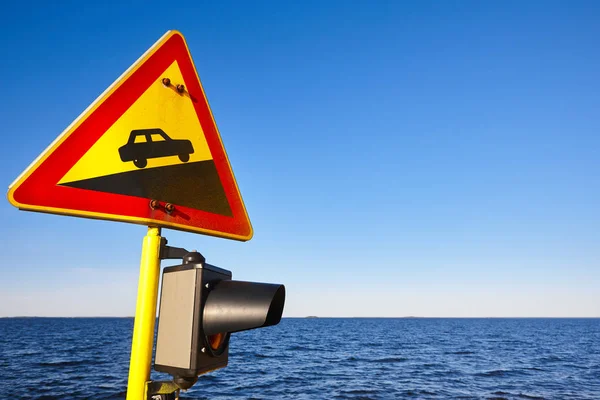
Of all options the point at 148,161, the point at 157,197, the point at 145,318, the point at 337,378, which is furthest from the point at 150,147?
the point at 337,378

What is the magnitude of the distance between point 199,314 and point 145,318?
21 centimetres

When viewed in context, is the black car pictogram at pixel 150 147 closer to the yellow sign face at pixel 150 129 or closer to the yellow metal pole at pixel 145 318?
the yellow sign face at pixel 150 129

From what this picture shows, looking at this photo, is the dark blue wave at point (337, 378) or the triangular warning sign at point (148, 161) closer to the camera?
the triangular warning sign at point (148, 161)

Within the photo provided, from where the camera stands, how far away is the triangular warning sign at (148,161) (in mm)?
1104

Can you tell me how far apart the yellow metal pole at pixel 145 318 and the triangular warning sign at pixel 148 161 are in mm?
92

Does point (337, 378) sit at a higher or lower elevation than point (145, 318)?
lower

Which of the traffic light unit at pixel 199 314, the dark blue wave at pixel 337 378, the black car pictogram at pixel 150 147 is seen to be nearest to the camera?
the traffic light unit at pixel 199 314

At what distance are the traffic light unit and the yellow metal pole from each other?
50 mm

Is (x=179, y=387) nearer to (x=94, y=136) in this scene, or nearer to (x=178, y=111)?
Answer: (x=94, y=136)

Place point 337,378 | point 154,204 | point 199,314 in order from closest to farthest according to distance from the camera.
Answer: point 199,314
point 154,204
point 337,378

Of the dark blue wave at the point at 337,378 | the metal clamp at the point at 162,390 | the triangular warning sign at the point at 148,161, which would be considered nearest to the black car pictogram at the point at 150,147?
the triangular warning sign at the point at 148,161

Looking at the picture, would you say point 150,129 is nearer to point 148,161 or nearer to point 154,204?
point 148,161

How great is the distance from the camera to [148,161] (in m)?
1.23

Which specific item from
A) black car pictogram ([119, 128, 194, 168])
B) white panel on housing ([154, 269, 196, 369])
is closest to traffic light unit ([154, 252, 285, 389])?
white panel on housing ([154, 269, 196, 369])
